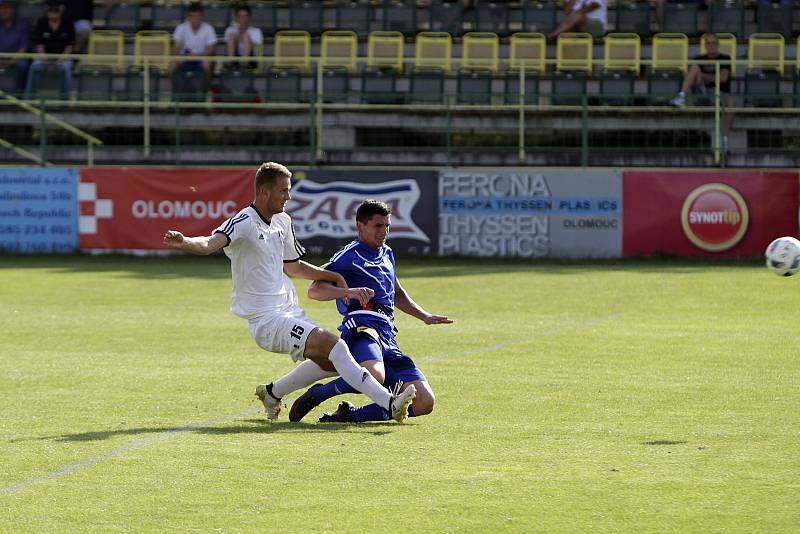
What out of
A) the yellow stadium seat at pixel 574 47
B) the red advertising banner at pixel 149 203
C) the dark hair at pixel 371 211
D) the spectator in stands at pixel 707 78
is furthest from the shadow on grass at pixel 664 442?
the yellow stadium seat at pixel 574 47

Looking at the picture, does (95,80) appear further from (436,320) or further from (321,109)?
(436,320)

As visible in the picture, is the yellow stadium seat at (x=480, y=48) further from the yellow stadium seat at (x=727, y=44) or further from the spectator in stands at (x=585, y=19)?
the yellow stadium seat at (x=727, y=44)

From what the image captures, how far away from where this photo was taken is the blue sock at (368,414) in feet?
28.9

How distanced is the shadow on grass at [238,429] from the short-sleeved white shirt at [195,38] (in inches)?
754

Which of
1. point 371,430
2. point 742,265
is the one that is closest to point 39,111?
point 742,265

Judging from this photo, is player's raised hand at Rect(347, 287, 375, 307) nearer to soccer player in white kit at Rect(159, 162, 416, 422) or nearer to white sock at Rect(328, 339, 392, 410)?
soccer player in white kit at Rect(159, 162, 416, 422)

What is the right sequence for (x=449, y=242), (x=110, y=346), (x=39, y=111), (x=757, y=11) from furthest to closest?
(x=757, y=11), (x=39, y=111), (x=449, y=242), (x=110, y=346)

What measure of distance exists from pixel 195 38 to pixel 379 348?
Answer: 19.1 m

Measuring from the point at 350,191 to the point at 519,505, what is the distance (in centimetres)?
1751

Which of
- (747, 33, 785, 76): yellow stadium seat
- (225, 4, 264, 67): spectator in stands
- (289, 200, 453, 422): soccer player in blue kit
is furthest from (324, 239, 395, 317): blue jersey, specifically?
(747, 33, 785, 76): yellow stadium seat

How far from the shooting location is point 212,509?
6.29m

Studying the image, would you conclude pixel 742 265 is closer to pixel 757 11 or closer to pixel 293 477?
pixel 757 11

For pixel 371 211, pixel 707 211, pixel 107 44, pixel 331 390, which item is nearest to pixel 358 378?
pixel 331 390

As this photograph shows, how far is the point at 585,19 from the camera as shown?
2758 centimetres
